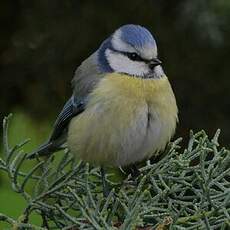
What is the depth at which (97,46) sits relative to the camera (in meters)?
3.74

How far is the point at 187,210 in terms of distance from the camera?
2008mm

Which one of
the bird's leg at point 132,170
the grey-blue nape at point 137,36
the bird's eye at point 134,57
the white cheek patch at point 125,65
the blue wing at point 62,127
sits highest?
the grey-blue nape at point 137,36

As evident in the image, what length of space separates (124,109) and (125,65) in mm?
241

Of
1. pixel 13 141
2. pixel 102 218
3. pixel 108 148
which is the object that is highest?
pixel 102 218

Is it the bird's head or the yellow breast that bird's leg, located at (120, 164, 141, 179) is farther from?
the bird's head

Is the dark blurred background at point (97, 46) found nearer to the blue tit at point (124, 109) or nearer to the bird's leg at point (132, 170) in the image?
the blue tit at point (124, 109)

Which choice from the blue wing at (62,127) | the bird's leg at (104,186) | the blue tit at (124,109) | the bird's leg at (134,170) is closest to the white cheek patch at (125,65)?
the blue tit at (124,109)

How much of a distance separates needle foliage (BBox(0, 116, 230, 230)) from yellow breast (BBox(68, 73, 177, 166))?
0.45 meters

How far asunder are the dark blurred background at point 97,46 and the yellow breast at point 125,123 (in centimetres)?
92

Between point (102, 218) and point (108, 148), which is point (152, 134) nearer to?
point (108, 148)

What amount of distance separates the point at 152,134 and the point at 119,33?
406 mm

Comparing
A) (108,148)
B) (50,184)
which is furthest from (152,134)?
(50,184)

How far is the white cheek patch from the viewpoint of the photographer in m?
2.89

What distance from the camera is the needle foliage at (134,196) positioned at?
183 cm
